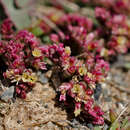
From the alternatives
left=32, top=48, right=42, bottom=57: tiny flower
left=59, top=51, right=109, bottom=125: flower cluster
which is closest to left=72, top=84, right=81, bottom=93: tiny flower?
left=59, top=51, right=109, bottom=125: flower cluster

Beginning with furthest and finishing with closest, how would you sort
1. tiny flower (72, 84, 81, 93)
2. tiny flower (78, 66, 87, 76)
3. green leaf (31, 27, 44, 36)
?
green leaf (31, 27, 44, 36) < tiny flower (78, 66, 87, 76) < tiny flower (72, 84, 81, 93)

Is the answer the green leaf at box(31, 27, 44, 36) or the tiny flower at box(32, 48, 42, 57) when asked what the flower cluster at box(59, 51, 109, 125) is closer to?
the tiny flower at box(32, 48, 42, 57)

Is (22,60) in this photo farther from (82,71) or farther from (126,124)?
(126,124)

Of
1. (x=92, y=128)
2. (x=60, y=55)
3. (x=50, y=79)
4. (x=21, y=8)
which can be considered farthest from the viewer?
(x=21, y=8)

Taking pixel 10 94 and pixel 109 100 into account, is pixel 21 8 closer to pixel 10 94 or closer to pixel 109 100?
pixel 10 94

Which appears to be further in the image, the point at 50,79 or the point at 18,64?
the point at 50,79

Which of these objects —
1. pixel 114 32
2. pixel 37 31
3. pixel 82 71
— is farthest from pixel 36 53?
pixel 114 32

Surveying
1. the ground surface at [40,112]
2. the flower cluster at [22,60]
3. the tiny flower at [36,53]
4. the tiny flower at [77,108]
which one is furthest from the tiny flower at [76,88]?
the tiny flower at [36,53]

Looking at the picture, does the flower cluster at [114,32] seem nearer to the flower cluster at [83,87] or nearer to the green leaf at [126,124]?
the flower cluster at [83,87]

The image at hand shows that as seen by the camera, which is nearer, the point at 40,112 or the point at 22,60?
the point at 40,112

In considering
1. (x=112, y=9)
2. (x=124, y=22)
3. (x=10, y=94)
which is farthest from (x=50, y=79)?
(x=112, y=9)

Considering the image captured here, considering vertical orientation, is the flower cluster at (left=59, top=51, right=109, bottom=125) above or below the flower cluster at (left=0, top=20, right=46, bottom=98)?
below
